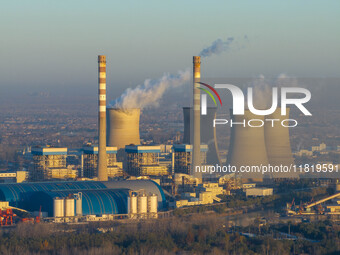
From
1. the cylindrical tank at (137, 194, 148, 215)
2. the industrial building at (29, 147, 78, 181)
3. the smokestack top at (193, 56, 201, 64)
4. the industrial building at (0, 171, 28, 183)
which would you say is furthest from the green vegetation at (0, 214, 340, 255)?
the smokestack top at (193, 56, 201, 64)

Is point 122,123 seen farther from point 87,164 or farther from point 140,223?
point 140,223

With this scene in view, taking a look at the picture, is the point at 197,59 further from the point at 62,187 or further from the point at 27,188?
the point at 27,188

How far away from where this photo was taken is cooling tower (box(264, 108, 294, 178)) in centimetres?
3853

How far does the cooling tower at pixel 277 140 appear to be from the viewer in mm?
38531

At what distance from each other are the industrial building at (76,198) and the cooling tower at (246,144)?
691cm

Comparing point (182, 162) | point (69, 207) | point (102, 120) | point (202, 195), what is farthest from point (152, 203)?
point (182, 162)

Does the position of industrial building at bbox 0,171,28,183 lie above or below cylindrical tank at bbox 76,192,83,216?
above

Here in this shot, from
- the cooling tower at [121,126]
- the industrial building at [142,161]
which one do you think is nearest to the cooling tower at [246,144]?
the industrial building at [142,161]

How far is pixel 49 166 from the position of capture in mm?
37281

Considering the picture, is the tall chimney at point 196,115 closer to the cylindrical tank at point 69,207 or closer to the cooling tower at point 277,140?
the cooling tower at point 277,140

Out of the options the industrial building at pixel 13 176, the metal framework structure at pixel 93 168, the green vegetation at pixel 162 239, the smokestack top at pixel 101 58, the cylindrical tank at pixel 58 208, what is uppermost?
the smokestack top at pixel 101 58

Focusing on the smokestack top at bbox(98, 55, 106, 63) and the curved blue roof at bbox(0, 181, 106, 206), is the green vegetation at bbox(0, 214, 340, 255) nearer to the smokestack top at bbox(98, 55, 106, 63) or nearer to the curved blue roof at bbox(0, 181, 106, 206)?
the curved blue roof at bbox(0, 181, 106, 206)

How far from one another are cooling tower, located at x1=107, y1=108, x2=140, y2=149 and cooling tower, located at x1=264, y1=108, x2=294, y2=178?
18.4 feet

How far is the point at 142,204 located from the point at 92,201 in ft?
5.34
